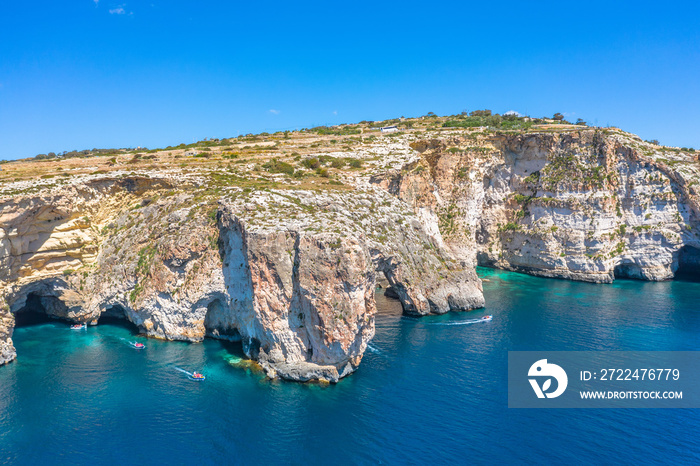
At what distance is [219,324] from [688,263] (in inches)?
3385

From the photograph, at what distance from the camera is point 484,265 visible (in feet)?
290

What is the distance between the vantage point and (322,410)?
33719 mm

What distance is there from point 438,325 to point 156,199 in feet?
126


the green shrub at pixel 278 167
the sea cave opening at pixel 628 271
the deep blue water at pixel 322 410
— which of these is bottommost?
the deep blue water at pixel 322 410

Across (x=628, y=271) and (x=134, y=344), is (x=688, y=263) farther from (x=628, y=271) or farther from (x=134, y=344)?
(x=134, y=344)

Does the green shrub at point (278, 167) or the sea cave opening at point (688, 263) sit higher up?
the green shrub at point (278, 167)

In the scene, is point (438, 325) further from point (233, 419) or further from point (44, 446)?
point (44, 446)

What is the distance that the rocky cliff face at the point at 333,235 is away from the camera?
4016 cm

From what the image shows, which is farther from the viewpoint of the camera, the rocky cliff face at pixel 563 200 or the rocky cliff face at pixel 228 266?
the rocky cliff face at pixel 563 200

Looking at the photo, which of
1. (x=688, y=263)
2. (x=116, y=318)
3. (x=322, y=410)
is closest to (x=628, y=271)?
(x=688, y=263)

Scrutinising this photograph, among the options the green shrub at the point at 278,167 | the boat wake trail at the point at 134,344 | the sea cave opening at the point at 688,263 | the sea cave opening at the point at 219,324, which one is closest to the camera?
the boat wake trail at the point at 134,344

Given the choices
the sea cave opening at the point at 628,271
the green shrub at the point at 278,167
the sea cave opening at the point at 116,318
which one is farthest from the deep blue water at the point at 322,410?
the sea cave opening at the point at 628,271

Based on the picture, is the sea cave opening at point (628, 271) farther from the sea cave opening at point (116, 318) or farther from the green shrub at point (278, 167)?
the sea cave opening at point (116, 318)

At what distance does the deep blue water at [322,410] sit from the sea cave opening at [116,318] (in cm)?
304
